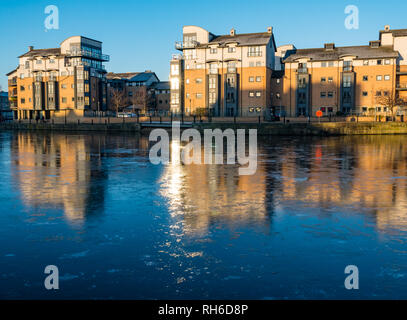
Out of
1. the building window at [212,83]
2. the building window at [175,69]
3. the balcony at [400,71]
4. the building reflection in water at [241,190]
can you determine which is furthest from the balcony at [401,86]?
the building reflection in water at [241,190]

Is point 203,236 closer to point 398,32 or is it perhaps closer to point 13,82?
point 398,32

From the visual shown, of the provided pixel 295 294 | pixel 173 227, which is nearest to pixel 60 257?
pixel 173 227

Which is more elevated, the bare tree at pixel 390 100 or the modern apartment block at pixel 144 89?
the modern apartment block at pixel 144 89

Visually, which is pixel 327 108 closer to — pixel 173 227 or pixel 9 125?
pixel 9 125

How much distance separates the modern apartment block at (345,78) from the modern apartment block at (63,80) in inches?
1537

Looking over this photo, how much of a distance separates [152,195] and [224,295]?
7.00 m

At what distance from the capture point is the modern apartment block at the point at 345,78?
68750mm

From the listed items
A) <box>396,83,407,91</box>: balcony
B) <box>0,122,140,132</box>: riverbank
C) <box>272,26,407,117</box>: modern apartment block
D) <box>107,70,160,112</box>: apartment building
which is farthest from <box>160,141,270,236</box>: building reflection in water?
<box>107,70,160,112</box>: apartment building

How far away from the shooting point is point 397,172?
1688 centimetres

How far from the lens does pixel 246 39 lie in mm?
73250

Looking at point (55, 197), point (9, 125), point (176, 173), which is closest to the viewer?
point (55, 197)

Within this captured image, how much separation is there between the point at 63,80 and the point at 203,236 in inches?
3423

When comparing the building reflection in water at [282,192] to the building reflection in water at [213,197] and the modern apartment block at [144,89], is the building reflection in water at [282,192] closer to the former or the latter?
the building reflection in water at [213,197]

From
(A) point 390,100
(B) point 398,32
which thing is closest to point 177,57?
(A) point 390,100
